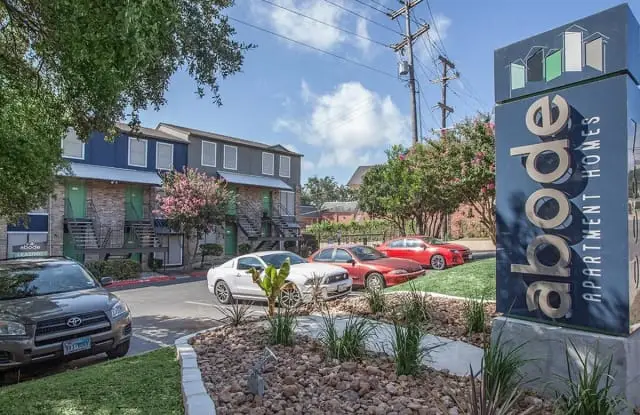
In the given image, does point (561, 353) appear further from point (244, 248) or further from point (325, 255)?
point (244, 248)

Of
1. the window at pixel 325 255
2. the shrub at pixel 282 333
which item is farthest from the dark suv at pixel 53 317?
the window at pixel 325 255

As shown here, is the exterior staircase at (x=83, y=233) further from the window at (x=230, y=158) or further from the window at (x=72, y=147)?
the window at (x=230, y=158)

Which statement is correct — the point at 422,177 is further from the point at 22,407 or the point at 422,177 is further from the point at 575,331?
the point at 22,407

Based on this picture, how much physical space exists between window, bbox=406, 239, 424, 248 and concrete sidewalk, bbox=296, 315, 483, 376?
40.8 ft

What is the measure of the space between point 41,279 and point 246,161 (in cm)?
2140

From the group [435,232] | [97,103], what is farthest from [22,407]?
[435,232]

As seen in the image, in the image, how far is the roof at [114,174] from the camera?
20.1 m

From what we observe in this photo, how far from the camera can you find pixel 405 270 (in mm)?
12984

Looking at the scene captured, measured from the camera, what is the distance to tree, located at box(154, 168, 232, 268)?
20141mm

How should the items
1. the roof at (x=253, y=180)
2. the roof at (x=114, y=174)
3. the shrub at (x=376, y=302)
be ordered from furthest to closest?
1. the roof at (x=253, y=180)
2. the roof at (x=114, y=174)
3. the shrub at (x=376, y=302)

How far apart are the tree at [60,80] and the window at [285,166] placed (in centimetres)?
2108

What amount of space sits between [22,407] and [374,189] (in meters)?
22.6

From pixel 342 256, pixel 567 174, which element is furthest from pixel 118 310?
pixel 342 256

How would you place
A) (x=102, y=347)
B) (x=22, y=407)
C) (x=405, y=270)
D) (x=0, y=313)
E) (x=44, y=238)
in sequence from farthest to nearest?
(x=44, y=238) < (x=405, y=270) < (x=102, y=347) < (x=0, y=313) < (x=22, y=407)
